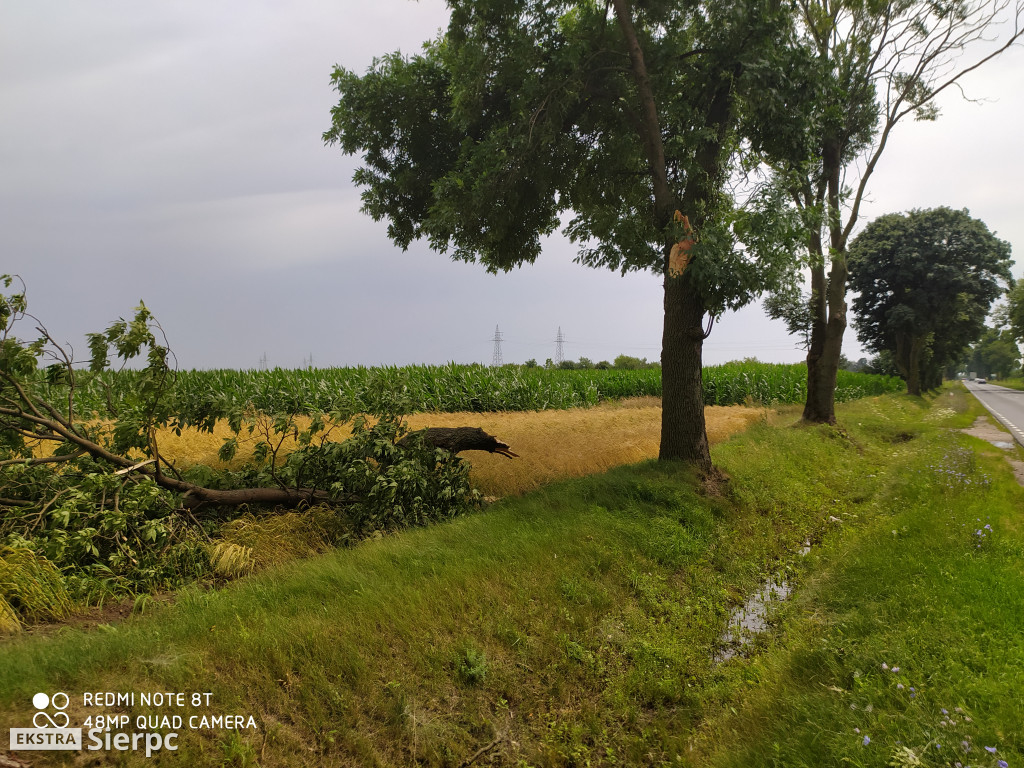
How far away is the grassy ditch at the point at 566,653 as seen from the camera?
3.81 meters

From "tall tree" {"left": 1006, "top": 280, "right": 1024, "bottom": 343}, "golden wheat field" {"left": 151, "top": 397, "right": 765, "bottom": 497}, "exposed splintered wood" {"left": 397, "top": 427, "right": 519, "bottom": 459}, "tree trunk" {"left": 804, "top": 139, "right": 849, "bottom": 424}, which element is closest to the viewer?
"exposed splintered wood" {"left": 397, "top": 427, "right": 519, "bottom": 459}

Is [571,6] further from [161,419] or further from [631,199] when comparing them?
[161,419]

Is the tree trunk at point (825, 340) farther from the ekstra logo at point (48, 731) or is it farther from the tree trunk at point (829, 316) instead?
the ekstra logo at point (48, 731)

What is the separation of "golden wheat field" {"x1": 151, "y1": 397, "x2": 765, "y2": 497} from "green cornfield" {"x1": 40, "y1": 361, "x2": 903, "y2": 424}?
1250 mm

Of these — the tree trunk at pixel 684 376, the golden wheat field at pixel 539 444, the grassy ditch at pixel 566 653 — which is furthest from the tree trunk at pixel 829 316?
the grassy ditch at pixel 566 653

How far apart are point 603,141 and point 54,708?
39.5 feet

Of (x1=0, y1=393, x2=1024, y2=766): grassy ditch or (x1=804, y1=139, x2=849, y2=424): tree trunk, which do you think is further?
(x1=804, y1=139, x2=849, y2=424): tree trunk

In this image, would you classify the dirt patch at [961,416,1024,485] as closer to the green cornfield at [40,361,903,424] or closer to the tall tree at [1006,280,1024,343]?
the green cornfield at [40,361,903,424]

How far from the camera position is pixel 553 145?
11.3m

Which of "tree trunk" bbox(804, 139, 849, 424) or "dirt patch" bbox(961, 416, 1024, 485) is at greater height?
"tree trunk" bbox(804, 139, 849, 424)

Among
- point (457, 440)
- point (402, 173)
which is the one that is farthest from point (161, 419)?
point (402, 173)

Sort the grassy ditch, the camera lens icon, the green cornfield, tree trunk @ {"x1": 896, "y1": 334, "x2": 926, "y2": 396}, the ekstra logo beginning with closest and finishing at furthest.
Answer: the ekstra logo
the camera lens icon
the grassy ditch
the green cornfield
tree trunk @ {"x1": 896, "y1": 334, "x2": 926, "y2": 396}

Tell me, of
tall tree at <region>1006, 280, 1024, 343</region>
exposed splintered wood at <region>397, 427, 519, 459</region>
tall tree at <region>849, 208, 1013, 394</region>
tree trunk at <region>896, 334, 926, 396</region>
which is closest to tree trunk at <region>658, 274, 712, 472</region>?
exposed splintered wood at <region>397, 427, 519, 459</region>

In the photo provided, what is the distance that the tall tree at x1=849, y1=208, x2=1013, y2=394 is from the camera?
29.7 metres
